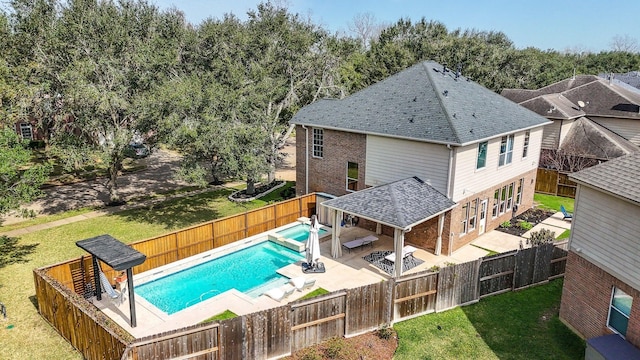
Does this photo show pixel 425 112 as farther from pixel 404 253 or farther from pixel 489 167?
pixel 404 253

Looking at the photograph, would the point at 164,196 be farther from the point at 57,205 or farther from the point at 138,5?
the point at 138,5

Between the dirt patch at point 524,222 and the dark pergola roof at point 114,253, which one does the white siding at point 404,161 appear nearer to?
the dirt patch at point 524,222

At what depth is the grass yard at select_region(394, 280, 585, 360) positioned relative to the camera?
1292 centimetres

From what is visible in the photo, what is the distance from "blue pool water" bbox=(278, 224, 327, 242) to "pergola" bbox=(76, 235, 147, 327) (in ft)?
31.4

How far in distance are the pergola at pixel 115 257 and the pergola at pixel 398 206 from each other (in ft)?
28.1

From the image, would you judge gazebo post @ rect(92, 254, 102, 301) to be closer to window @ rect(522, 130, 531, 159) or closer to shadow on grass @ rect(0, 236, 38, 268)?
shadow on grass @ rect(0, 236, 38, 268)

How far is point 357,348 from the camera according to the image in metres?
12.9

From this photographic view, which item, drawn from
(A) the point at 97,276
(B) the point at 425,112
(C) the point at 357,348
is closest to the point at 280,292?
(C) the point at 357,348

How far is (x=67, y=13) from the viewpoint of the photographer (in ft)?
90.5

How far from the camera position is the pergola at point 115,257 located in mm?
13391

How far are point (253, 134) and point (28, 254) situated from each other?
11953 millimetres

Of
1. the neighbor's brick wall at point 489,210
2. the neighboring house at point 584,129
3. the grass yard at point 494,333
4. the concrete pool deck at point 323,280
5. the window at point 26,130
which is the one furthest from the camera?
the window at point 26,130

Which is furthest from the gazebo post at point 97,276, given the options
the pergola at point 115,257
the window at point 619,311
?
the window at point 619,311

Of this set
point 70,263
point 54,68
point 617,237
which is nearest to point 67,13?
point 54,68
